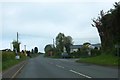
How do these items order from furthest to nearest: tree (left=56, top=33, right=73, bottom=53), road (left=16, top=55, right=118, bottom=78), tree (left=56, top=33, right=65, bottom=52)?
tree (left=56, top=33, right=73, bottom=53) → tree (left=56, top=33, right=65, bottom=52) → road (left=16, top=55, right=118, bottom=78)

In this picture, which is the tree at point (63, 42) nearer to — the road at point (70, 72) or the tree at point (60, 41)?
the tree at point (60, 41)

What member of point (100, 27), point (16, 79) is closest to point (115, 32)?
point (100, 27)

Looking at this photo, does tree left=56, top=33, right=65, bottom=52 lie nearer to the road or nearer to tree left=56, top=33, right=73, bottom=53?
tree left=56, top=33, right=73, bottom=53

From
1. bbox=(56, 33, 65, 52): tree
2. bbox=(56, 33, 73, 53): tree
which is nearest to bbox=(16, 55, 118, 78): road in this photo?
bbox=(56, 33, 65, 52): tree

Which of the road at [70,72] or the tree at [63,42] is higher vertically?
the tree at [63,42]

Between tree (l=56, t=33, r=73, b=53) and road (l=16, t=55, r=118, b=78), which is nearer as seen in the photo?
road (l=16, t=55, r=118, b=78)

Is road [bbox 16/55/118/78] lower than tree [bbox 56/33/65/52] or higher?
lower

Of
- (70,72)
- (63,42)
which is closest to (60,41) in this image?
(63,42)

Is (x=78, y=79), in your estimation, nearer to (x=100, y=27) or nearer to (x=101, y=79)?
(x=101, y=79)

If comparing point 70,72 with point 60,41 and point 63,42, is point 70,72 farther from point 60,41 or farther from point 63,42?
point 63,42

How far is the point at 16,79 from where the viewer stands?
21.5 m

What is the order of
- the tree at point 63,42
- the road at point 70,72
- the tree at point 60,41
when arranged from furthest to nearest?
1. the tree at point 63,42
2. the tree at point 60,41
3. the road at point 70,72

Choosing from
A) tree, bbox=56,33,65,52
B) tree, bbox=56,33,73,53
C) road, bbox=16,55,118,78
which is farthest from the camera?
tree, bbox=56,33,73,53

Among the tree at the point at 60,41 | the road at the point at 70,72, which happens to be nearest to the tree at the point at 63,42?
the tree at the point at 60,41
